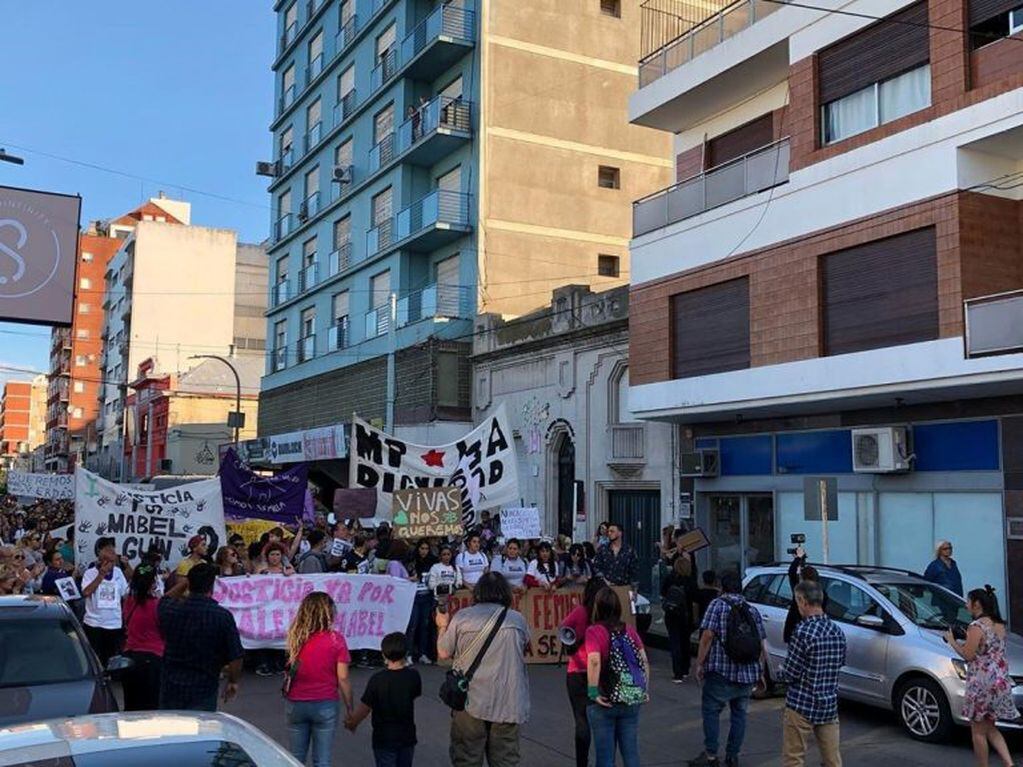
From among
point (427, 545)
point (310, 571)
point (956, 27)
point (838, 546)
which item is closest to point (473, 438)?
point (427, 545)

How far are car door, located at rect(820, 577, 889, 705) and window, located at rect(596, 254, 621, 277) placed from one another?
851 inches

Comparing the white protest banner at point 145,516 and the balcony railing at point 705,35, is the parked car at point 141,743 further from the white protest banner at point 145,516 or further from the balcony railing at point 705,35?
the balcony railing at point 705,35

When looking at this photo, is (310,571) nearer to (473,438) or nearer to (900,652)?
(473,438)

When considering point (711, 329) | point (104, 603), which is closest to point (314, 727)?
point (104, 603)

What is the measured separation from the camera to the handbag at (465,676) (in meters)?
6.25

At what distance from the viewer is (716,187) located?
20219 mm

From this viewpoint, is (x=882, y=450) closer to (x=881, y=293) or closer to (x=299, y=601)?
(x=881, y=293)

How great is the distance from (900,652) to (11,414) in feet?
549

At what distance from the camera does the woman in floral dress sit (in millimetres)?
8016

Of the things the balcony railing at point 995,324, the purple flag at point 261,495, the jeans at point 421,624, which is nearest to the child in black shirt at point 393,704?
the jeans at point 421,624

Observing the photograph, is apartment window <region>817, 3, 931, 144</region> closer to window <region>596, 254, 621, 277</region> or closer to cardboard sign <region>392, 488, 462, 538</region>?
cardboard sign <region>392, 488, 462, 538</region>

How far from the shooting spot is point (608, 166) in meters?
32.2

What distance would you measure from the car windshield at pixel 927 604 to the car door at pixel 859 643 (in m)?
0.26

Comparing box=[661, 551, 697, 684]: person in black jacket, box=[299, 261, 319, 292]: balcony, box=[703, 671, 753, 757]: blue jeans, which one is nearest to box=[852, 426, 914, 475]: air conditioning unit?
box=[661, 551, 697, 684]: person in black jacket
